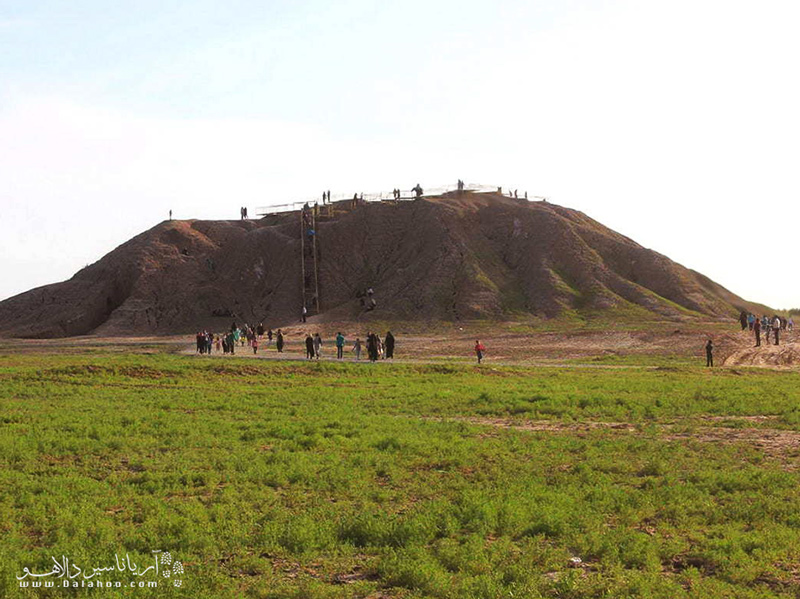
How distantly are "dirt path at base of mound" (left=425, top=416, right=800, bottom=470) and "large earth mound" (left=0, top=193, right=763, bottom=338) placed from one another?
63.6 metres

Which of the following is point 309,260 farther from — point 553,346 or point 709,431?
point 709,431

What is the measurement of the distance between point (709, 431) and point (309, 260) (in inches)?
3475

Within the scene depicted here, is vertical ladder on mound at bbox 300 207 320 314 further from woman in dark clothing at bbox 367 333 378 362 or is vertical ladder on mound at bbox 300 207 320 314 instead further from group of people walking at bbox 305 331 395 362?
woman in dark clothing at bbox 367 333 378 362

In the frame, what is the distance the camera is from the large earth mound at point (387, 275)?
89438mm

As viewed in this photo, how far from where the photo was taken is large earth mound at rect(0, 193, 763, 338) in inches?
3521

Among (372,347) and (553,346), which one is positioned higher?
(372,347)

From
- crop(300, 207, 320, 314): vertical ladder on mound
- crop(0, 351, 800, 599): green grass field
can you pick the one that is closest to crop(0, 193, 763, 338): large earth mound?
crop(300, 207, 320, 314): vertical ladder on mound

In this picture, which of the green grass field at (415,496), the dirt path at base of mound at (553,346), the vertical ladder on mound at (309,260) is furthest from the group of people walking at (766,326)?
the vertical ladder on mound at (309,260)

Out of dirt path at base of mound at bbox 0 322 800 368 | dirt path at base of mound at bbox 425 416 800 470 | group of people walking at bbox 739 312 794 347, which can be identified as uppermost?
group of people walking at bbox 739 312 794 347

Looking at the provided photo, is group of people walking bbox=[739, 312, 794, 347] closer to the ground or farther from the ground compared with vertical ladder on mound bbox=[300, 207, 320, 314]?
closer to the ground

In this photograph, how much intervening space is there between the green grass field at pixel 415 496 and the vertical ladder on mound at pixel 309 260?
7369cm

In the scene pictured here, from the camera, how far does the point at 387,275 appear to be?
10025 cm

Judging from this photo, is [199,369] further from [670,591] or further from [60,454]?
[670,591]

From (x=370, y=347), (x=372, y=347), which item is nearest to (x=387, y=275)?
(x=370, y=347)
